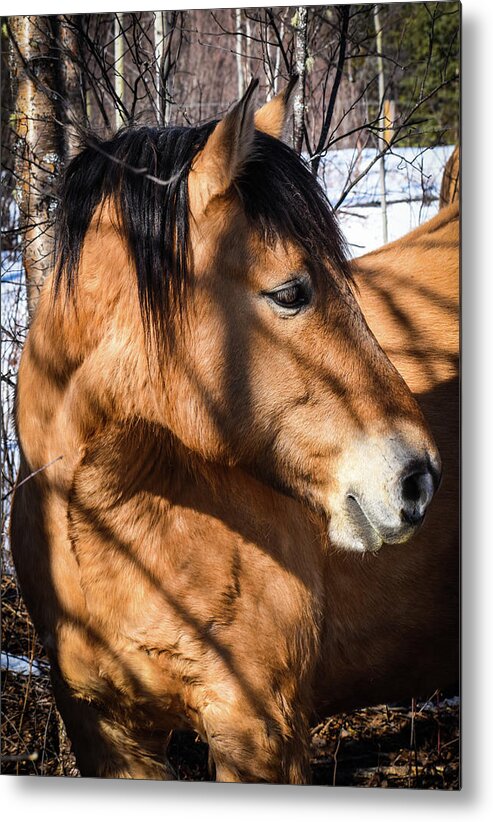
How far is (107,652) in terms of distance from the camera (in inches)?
64.4

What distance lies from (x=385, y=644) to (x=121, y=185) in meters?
1.12

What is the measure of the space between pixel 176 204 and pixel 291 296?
0.24 m

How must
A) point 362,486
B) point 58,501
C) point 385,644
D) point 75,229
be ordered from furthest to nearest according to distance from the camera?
point 385,644
point 58,501
point 75,229
point 362,486

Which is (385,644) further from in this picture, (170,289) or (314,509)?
(170,289)

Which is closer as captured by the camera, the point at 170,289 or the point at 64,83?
the point at 170,289

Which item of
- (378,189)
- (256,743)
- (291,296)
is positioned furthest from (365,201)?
(256,743)

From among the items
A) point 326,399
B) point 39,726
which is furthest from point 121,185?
point 39,726

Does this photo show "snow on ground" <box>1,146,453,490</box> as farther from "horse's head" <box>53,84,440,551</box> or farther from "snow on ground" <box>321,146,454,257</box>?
"horse's head" <box>53,84,440,551</box>

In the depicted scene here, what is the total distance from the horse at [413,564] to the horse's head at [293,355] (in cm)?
40

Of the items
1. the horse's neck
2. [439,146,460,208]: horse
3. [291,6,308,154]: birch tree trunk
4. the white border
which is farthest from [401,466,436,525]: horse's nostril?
[291,6,308,154]: birch tree trunk

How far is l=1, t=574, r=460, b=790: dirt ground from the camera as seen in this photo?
182cm

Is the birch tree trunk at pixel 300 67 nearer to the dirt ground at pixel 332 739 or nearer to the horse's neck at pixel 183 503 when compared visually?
the horse's neck at pixel 183 503

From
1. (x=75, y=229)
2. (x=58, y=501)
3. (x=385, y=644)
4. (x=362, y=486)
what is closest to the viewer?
(x=362, y=486)

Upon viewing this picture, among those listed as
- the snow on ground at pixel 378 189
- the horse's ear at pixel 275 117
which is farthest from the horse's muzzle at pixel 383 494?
the snow on ground at pixel 378 189
